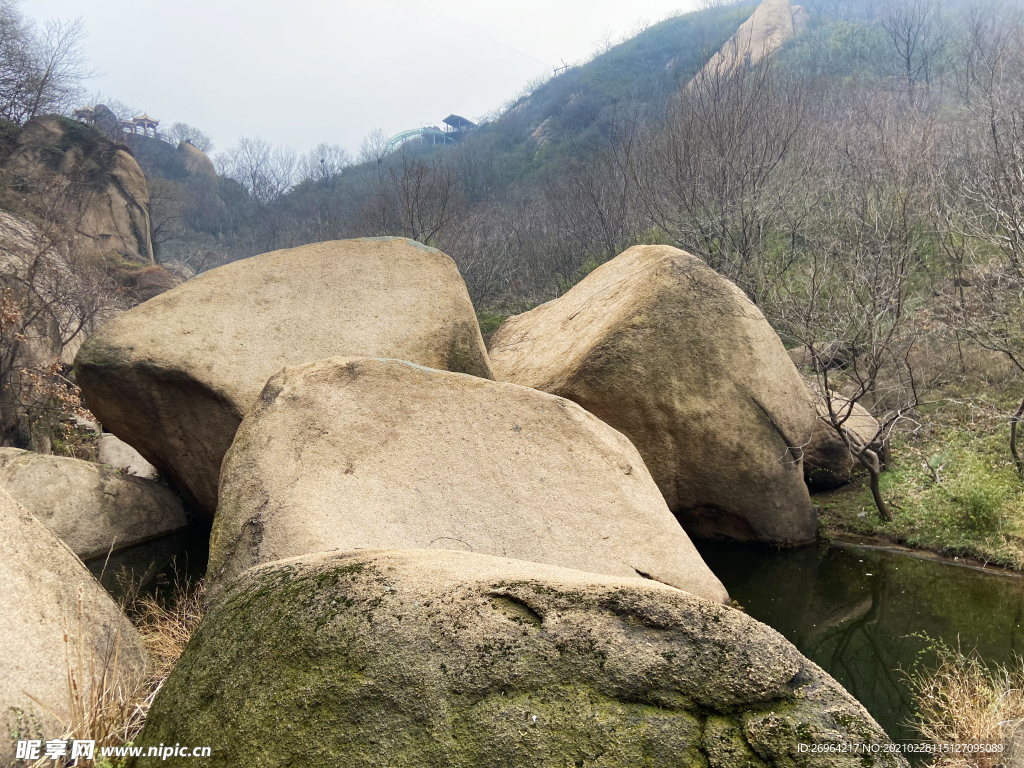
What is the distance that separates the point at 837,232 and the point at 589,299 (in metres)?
8.98

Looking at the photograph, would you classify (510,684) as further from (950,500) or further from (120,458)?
(120,458)

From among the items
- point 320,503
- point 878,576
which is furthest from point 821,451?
point 320,503

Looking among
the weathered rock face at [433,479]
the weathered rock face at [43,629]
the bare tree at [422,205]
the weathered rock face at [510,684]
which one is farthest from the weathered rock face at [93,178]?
the weathered rock face at [510,684]

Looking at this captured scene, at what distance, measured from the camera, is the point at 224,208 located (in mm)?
48125

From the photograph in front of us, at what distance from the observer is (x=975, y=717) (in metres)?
3.79

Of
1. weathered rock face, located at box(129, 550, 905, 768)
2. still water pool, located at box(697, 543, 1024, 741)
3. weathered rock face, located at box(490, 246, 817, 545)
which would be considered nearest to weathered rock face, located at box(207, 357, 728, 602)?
still water pool, located at box(697, 543, 1024, 741)

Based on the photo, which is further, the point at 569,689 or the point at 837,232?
the point at 837,232

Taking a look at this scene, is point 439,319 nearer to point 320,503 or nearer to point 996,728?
point 320,503

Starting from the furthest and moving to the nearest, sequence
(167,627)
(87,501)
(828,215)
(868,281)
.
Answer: (828,215), (868,281), (87,501), (167,627)

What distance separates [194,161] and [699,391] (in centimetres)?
5599

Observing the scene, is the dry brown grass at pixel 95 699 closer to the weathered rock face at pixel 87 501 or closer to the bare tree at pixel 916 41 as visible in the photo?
the weathered rock face at pixel 87 501

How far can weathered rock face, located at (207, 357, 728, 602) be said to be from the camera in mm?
4473

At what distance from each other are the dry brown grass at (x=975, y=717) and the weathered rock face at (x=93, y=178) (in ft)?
81.1

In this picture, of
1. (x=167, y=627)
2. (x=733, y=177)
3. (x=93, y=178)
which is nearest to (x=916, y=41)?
(x=733, y=177)
